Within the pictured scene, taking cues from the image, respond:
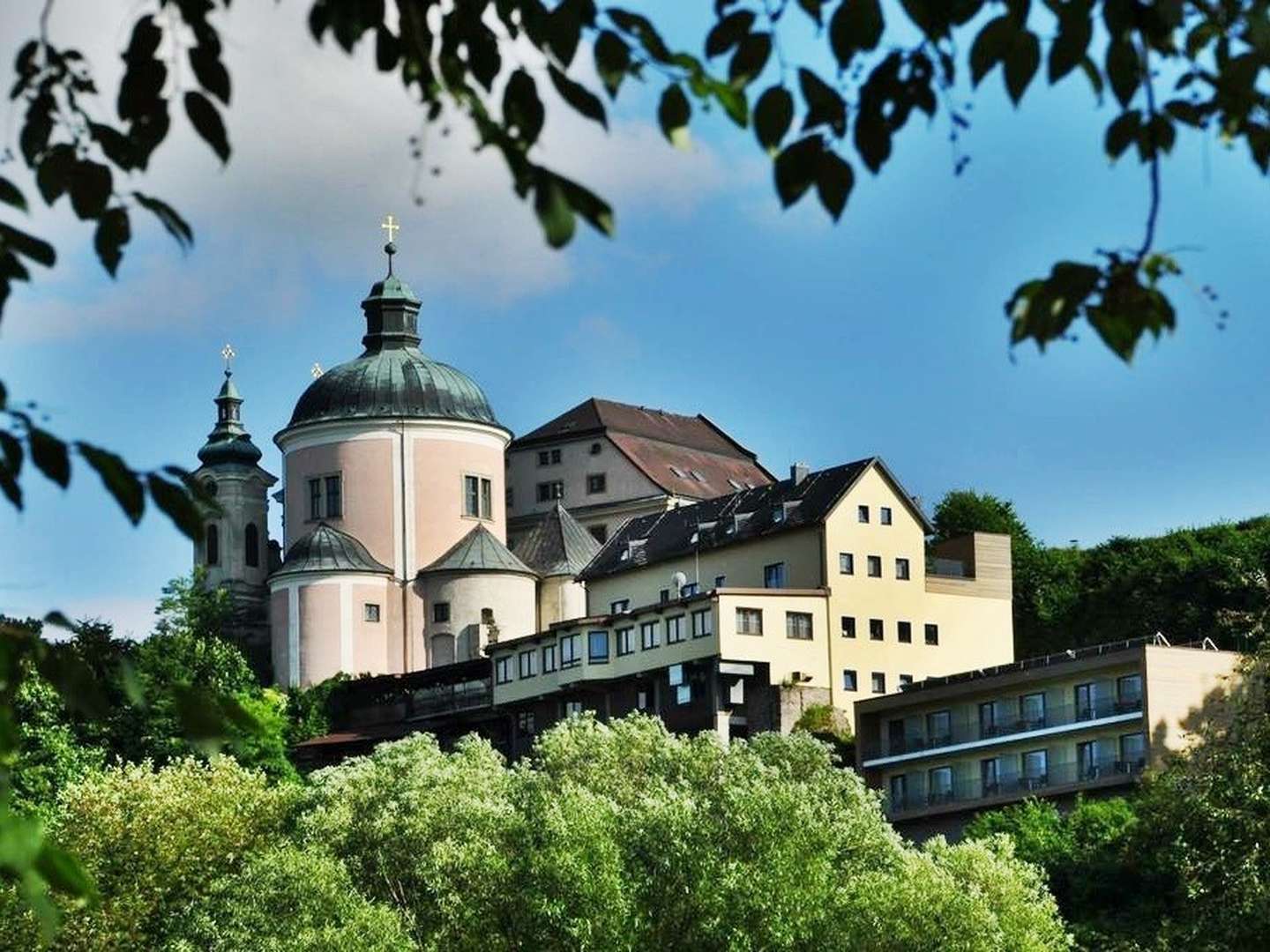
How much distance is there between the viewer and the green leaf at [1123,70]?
7.88 metres

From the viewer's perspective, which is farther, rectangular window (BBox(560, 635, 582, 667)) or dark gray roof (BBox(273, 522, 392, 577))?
dark gray roof (BBox(273, 522, 392, 577))

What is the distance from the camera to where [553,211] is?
7.42 metres

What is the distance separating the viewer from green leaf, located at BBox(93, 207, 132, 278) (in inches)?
349

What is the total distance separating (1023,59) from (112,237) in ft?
9.15

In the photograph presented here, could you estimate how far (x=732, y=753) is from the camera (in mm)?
78688

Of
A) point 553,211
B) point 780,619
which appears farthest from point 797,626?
point 553,211

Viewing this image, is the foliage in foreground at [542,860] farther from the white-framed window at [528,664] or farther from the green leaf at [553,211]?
the green leaf at [553,211]

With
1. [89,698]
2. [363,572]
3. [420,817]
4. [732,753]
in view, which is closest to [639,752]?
[732,753]

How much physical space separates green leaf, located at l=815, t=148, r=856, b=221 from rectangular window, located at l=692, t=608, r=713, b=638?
88.9m

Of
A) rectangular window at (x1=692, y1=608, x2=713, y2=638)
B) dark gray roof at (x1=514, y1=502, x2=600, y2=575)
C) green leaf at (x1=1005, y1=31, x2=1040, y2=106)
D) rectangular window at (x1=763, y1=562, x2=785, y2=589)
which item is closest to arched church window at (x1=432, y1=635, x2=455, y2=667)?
dark gray roof at (x1=514, y1=502, x2=600, y2=575)

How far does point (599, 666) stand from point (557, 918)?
4393 centimetres

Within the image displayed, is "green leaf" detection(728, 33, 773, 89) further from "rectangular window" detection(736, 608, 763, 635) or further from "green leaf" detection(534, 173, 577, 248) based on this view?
"rectangular window" detection(736, 608, 763, 635)

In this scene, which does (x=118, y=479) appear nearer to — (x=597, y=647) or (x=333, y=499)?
(x=597, y=647)

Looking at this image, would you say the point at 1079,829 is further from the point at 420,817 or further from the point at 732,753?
the point at 420,817
